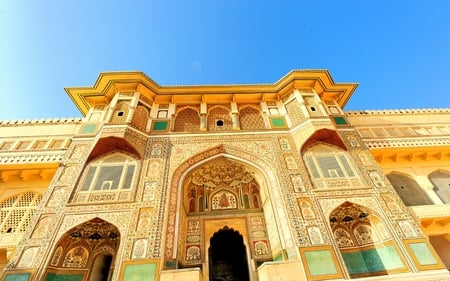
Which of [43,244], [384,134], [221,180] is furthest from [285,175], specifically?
[43,244]

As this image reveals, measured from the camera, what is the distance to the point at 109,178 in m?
6.86

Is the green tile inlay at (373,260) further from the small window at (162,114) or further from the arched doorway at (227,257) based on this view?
the small window at (162,114)

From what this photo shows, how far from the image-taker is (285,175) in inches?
278

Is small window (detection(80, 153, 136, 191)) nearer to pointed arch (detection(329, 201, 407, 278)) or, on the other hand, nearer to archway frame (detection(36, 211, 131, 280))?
archway frame (detection(36, 211, 131, 280))

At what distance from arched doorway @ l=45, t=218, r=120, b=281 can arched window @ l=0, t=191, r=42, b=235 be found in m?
2.03

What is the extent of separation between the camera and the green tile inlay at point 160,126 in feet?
27.9

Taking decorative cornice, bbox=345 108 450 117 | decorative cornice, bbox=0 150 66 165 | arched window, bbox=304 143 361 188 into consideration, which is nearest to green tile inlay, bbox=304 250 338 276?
arched window, bbox=304 143 361 188

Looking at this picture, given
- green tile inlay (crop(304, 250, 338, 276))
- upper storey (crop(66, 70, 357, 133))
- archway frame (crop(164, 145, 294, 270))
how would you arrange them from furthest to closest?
upper storey (crop(66, 70, 357, 133)) → archway frame (crop(164, 145, 294, 270)) → green tile inlay (crop(304, 250, 338, 276))

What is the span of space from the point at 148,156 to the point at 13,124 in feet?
20.1

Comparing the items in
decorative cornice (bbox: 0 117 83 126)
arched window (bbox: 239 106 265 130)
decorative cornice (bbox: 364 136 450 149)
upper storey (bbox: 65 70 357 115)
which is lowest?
decorative cornice (bbox: 364 136 450 149)

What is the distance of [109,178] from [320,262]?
230 inches

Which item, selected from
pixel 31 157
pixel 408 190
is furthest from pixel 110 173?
pixel 408 190

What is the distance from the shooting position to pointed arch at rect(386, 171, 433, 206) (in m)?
7.86

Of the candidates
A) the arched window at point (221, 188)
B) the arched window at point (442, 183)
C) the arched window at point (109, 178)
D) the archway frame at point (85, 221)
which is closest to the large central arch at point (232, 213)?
the arched window at point (221, 188)
